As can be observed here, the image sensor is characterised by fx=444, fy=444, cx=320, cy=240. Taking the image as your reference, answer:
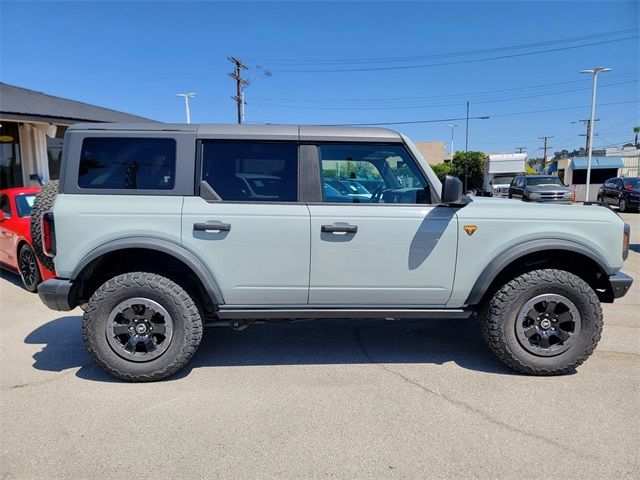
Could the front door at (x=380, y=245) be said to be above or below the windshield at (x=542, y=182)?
below

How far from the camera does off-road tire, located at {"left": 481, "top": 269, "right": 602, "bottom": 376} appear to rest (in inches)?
140

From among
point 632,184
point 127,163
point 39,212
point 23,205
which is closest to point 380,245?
point 127,163

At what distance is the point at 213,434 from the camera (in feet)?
9.33

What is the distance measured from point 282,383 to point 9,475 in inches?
70.7

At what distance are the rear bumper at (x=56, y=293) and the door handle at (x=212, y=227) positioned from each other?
109cm

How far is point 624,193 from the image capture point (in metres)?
19.4

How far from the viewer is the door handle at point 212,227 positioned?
3430 mm

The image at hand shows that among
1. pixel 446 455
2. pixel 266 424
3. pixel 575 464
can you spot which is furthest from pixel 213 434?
pixel 575 464

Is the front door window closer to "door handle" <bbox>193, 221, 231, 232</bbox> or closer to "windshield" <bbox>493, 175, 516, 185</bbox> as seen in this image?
"door handle" <bbox>193, 221, 231, 232</bbox>

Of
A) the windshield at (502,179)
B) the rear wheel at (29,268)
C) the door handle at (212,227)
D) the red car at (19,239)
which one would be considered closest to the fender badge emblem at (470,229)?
the door handle at (212,227)

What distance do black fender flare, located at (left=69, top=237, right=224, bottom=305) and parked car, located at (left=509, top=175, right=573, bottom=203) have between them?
17320mm

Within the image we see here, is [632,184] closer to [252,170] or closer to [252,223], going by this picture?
[252,170]

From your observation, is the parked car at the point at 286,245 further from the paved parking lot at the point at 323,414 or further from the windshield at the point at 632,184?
the windshield at the point at 632,184

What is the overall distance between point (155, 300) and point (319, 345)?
1662 mm
